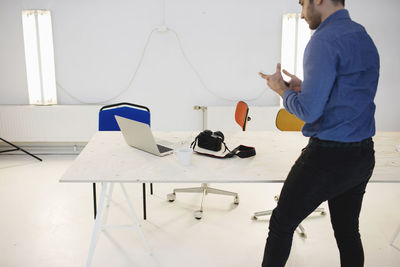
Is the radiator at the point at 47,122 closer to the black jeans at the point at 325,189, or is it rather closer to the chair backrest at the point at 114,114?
the chair backrest at the point at 114,114

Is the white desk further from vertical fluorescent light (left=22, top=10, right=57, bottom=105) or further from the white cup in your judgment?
vertical fluorescent light (left=22, top=10, right=57, bottom=105)

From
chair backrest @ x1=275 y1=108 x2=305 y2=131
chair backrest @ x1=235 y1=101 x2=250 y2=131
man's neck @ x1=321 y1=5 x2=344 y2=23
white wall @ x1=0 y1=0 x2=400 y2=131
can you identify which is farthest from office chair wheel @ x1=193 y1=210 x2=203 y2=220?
white wall @ x1=0 y1=0 x2=400 y2=131

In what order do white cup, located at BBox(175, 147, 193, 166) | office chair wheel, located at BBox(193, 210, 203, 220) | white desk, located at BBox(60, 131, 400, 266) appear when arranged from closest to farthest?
white desk, located at BBox(60, 131, 400, 266)
white cup, located at BBox(175, 147, 193, 166)
office chair wheel, located at BBox(193, 210, 203, 220)

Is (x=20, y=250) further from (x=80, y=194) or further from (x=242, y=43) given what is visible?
(x=242, y=43)

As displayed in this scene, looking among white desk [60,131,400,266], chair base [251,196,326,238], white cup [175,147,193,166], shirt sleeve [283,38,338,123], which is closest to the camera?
shirt sleeve [283,38,338,123]

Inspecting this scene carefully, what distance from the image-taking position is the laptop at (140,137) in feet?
6.34

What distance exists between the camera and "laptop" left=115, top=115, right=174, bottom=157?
6.34 feet

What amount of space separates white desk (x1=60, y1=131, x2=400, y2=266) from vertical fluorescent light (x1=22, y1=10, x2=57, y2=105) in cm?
242

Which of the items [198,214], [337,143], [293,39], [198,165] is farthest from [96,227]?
[293,39]

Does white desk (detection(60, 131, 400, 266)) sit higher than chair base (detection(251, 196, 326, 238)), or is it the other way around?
white desk (detection(60, 131, 400, 266))

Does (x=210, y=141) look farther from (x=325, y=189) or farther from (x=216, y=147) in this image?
(x=325, y=189)

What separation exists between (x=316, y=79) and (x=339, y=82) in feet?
0.34

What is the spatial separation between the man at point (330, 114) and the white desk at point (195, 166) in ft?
0.83

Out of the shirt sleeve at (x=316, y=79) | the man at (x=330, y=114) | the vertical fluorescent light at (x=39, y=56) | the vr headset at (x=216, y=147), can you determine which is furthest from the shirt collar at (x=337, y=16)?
the vertical fluorescent light at (x=39, y=56)
